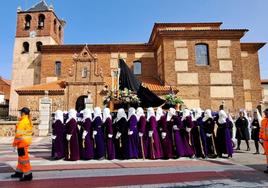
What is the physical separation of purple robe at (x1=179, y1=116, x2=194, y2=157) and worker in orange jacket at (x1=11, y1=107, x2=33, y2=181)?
18.4 ft

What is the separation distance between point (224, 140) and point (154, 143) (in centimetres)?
283

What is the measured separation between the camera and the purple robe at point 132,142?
938cm

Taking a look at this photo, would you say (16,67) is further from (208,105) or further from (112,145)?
(112,145)

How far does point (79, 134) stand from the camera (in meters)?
9.50

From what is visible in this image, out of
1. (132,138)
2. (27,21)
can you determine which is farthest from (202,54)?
(27,21)

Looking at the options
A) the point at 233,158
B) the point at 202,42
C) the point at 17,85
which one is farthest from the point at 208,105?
the point at 17,85

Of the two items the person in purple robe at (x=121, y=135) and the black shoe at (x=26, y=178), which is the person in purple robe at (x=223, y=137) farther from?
the black shoe at (x=26, y=178)

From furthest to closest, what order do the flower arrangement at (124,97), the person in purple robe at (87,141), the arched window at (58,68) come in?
1. the arched window at (58,68)
2. the flower arrangement at (124,97)
3. the person in purple robe at (87,141)

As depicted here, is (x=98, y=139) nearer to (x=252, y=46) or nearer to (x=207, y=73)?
(x=207, y=73)

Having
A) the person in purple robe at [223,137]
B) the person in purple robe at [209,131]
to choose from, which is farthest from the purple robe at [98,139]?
the person in purple robe at [223,137]

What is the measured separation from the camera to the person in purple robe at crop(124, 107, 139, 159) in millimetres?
9359

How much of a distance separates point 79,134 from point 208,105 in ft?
60.3

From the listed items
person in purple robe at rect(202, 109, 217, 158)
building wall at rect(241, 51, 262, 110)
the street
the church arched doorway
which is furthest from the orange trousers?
building wall at rect(241, 51, 262, 110)

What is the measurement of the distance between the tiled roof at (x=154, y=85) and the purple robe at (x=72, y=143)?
1480 centimetres
